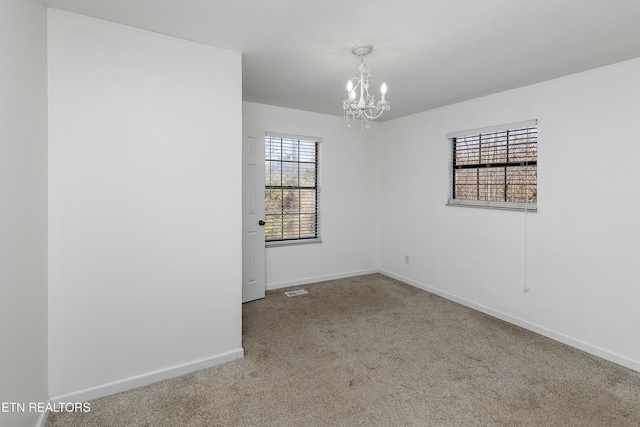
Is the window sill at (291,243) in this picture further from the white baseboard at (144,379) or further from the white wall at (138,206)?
the white baseboard at (144,379)

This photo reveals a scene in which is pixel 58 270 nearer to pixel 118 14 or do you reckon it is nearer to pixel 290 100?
pixel 118 14

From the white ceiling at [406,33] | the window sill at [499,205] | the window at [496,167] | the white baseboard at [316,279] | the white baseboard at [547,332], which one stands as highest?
the white ceiling at [406,33]

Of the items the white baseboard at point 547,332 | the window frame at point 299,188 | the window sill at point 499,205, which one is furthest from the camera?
the window frame at point 299,188

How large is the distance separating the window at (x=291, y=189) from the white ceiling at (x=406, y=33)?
1414mm

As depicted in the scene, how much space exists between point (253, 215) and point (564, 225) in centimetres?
335

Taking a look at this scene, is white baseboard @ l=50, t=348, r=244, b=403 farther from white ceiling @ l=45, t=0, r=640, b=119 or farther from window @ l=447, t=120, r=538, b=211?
window @ l=447, t=120, r=538, b=211

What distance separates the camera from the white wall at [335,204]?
455cm

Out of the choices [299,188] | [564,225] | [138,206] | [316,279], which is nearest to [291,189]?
[299,188]

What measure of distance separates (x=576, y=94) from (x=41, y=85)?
4122 mm

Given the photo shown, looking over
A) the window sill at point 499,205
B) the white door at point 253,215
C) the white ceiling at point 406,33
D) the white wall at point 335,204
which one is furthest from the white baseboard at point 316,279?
the white ceiling at point 406,33

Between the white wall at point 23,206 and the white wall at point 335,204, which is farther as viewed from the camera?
the white wall at point 335,204

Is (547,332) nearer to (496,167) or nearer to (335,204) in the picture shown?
(496,167)

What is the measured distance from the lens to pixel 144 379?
2326 mm

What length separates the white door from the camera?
405cm
